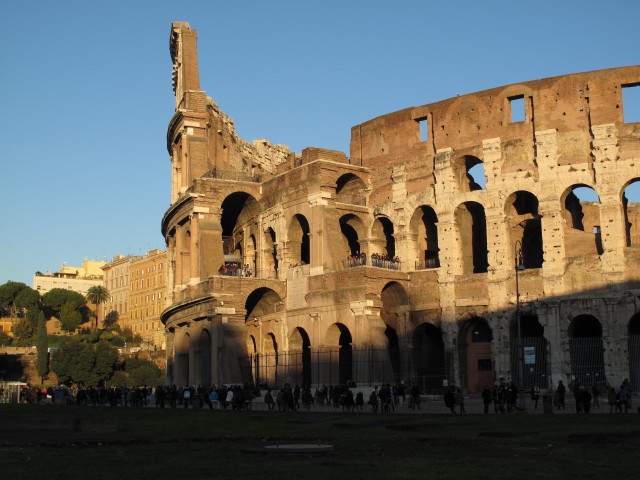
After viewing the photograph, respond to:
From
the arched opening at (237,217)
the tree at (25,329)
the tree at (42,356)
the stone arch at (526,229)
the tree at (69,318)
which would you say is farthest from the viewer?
the tree at (69,318)

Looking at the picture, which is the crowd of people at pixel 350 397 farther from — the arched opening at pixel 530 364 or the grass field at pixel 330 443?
the grass field at pixel 330 443

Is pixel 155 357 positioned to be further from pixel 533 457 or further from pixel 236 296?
pixel 533 457

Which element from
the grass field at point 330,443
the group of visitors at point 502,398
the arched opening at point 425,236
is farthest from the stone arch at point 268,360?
the group of visitors at point 502,398

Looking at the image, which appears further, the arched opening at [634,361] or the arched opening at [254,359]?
the arched opening at [254,359]

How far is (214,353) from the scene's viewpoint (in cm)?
4131

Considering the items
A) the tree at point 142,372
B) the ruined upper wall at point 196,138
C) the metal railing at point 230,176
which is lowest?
the tree at point 142,372

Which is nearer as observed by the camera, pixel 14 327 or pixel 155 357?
pixel 155 357

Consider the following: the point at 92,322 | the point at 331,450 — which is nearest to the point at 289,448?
the point at 331,450

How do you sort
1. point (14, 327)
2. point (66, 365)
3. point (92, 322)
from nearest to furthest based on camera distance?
point (66, 365) → point (14, 327) → point (92, 322)

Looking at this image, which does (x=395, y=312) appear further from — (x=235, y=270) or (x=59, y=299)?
(x=59, y=299)

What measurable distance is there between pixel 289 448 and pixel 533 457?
4.26 meters

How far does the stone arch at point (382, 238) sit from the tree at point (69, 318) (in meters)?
84.3

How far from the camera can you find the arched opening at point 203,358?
44.0m

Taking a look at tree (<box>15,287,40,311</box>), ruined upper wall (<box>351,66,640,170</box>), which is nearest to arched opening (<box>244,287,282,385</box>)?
ruined upper wall (<box>351,66,640,170</box>)
